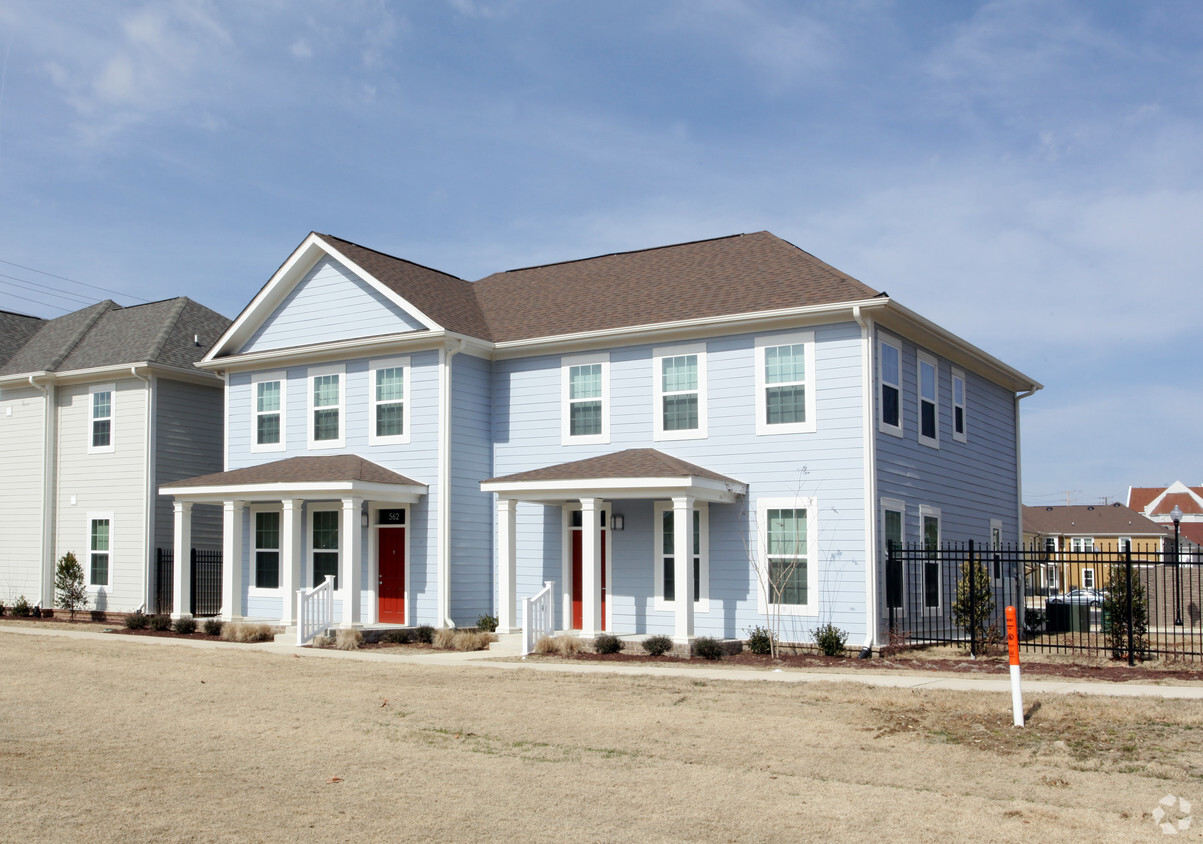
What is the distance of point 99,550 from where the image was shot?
88.3 feet

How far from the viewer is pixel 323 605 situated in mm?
21141

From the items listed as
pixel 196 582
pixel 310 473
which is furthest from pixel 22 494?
pixel 310 473

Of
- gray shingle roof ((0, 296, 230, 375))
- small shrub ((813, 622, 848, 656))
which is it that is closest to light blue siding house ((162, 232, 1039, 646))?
small shrub ((813, 622, 848, 656))

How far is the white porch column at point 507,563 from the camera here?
19.9 metres

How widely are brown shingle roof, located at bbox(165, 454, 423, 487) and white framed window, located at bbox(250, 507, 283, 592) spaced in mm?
1341

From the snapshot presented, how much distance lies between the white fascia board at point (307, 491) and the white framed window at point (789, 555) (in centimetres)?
687

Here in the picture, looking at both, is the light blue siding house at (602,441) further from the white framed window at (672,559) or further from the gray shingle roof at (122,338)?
the gray shingle roof at (122,338)

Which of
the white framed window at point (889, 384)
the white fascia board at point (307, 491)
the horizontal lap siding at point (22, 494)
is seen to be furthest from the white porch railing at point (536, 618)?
the horizontal lap siding at point (22, 494)

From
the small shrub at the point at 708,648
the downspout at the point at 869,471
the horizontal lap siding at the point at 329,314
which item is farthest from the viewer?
the horizontal lap siding at the point at 329,314

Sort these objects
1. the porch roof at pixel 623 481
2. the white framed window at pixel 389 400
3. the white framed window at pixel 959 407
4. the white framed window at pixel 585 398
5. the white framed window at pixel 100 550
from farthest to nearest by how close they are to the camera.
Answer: the white framed window at pixel 100 550 < the white framed window at pixel 959 407 < the white framed window at pixel 389 400 < the white framed window at pixel 585 398 < the porch roof at pixel 623 481

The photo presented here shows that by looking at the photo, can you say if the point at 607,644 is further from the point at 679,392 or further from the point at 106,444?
the point at 106,444

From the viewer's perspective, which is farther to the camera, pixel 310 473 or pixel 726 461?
pixel 310 473

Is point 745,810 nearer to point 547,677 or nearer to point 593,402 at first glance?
point 547,677

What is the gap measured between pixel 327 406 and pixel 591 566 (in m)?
7.77
